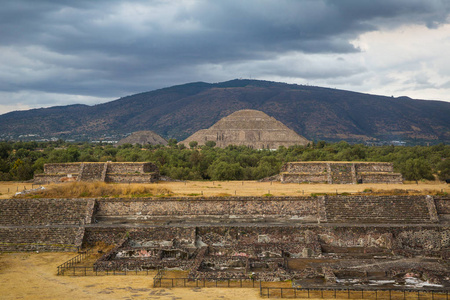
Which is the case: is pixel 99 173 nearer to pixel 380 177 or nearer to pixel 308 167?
pixel 308 167

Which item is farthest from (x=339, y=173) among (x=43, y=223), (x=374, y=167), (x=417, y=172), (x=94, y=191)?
(x=43, y=223)

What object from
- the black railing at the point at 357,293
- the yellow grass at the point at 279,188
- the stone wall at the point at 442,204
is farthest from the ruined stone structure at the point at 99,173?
the stone wall at the point at 442,204

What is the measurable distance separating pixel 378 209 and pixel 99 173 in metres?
22.3

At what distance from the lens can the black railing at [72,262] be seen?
20.6 meters

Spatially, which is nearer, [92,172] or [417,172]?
[92,172]

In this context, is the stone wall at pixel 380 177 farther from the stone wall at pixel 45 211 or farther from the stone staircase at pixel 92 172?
the stone wall at pixel 45 211

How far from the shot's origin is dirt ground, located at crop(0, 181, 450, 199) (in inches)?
1208

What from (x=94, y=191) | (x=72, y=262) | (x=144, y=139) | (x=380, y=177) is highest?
(x=144, y=139)

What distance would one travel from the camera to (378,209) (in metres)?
26.5

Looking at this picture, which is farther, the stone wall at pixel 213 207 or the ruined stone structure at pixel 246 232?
the stone wall at pixel 213 207

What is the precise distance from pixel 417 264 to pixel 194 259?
1032 centimetres

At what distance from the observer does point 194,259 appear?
844 inches

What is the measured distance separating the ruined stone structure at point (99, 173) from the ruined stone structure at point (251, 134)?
6906 cm

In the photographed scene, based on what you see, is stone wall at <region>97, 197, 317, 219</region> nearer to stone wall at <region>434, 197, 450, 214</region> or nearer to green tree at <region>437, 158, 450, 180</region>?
stone wall at <region>434, 197, 450, 214</region>
